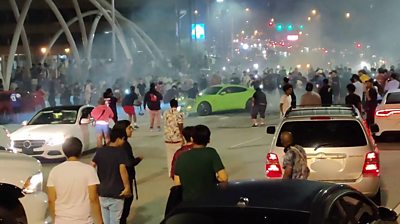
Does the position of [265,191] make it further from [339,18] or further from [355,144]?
[339,18]

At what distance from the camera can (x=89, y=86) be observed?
34406 mm

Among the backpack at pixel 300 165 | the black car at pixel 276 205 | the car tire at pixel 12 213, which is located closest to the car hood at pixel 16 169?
the car tire at pixel 12 213

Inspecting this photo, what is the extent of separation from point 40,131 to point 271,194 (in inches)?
494

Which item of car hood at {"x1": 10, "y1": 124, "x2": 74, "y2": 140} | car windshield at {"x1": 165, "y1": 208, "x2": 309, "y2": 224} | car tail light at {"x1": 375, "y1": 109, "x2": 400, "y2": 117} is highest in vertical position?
car windshield at {"x1": 165, "y1": 208, "x2": 309, "y2": 224}

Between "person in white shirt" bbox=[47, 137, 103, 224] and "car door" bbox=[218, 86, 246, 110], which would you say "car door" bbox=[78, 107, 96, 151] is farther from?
"car door" bbox=[218, 86, 246, 110]

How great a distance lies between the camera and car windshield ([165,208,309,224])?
434 centimetres

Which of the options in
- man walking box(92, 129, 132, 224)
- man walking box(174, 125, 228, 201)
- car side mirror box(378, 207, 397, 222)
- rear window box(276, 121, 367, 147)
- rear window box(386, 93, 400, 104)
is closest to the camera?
car side mirror box(378, 207, 397, 222)

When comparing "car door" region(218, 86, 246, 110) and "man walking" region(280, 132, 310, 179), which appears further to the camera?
"car door" region(218, 86, 246, 110)

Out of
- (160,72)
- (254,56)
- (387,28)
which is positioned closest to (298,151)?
(160,72)

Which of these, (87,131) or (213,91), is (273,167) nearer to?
(87,131)

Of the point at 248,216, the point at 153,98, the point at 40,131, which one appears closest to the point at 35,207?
the point at 248,216

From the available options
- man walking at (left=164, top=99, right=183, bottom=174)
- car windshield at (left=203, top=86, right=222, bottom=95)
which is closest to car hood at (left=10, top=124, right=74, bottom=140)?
man walking at (left=164, top=99, right=183, bottom=174)

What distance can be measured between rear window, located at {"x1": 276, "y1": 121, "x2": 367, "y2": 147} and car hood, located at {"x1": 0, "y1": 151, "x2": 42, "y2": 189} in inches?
131

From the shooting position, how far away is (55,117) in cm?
1792
